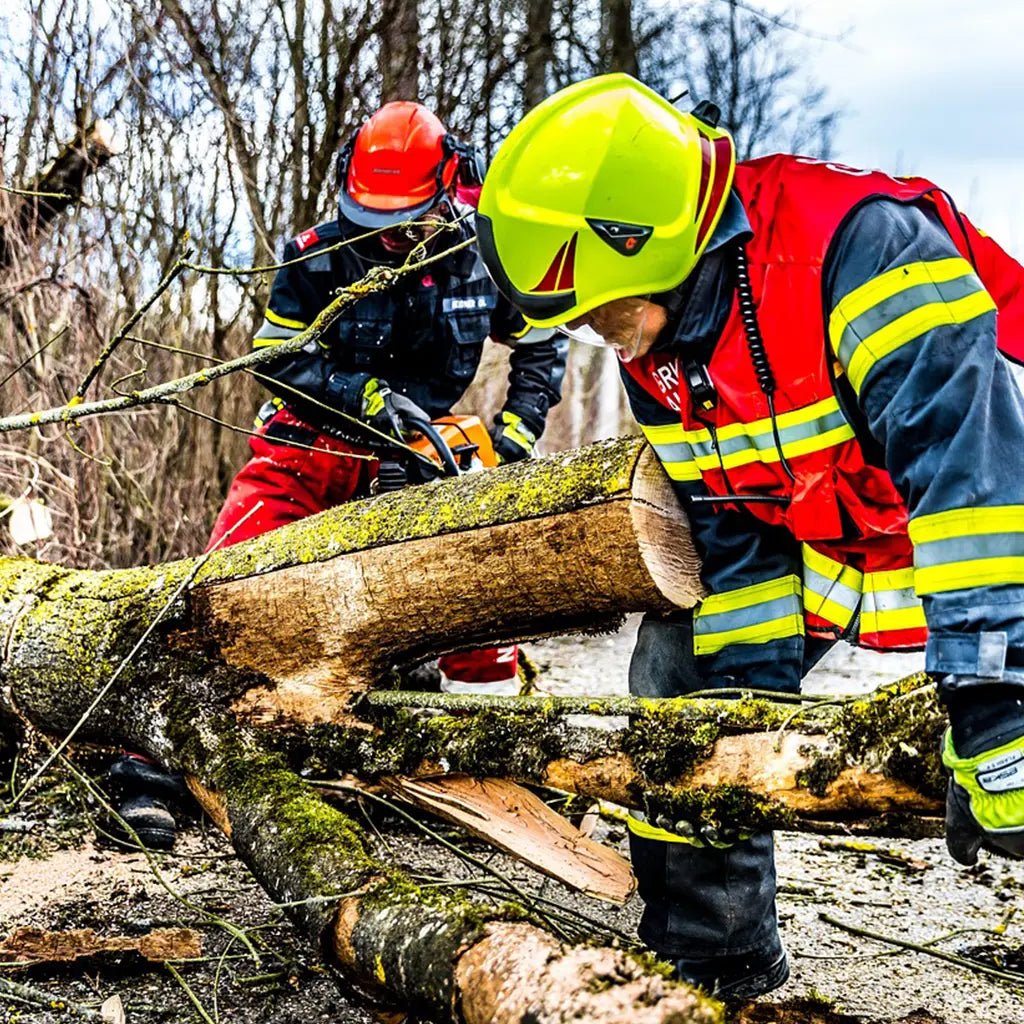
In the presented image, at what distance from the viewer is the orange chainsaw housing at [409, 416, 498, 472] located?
10.7ft

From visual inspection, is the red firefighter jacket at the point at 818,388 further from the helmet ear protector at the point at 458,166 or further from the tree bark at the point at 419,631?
the helmet ear protector at the point at 458,166

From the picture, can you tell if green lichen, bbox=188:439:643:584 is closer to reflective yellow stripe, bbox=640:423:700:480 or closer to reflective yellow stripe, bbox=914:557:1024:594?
reflective yellow stripe, bbox=640:423:700:480

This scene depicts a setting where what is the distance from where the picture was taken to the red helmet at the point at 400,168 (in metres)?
3.41

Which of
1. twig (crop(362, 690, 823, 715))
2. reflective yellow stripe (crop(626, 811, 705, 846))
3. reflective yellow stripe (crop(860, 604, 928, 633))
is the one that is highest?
reflective yellow stripe (crop(860, 604, 928, 633))

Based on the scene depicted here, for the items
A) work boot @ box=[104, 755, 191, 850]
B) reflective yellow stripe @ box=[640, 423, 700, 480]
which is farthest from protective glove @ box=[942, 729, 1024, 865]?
work boot @ box=[104, 755, 191, 850]

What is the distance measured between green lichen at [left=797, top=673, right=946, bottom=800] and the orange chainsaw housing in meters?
1.81

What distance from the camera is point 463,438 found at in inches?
135

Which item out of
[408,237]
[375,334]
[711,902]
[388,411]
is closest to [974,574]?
[711,902]

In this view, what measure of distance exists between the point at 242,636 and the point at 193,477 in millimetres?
3159

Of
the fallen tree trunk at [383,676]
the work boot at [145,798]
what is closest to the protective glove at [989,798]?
the fallen tree trunk at [383,676]

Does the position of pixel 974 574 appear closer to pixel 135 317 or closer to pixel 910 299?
pixel 910 299

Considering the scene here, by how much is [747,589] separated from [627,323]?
0.62 metres

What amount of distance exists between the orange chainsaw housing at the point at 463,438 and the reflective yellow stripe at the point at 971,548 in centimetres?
191

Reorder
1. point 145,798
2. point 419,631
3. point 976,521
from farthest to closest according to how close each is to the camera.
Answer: point 145,798
point 419,631
point 976,521
